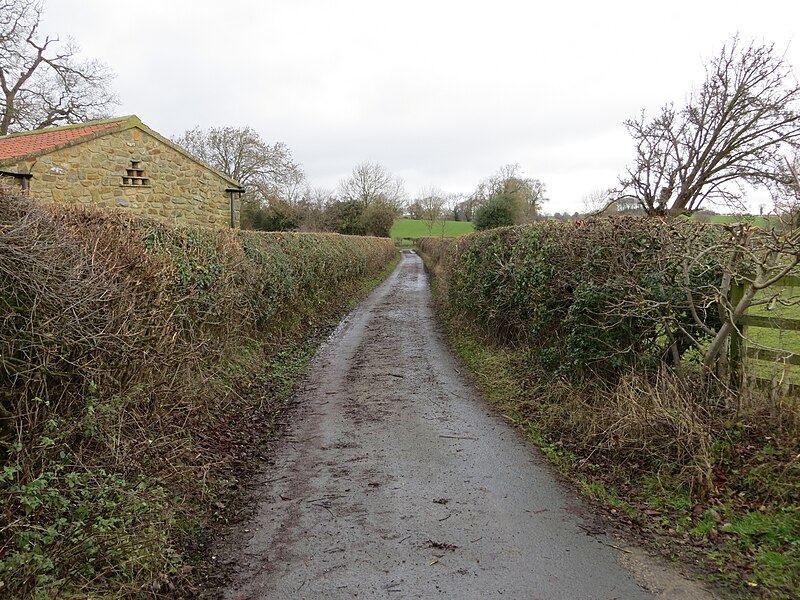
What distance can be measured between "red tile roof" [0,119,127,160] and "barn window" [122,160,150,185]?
1.05 meters

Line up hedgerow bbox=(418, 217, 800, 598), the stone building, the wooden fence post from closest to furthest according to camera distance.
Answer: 1. hedgerow bbox=(418, 217, 800, 598)
2. the wooden fence post
3. the stone building

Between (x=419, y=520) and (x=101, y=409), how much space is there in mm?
2479

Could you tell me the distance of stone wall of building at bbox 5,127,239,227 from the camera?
37.8ft

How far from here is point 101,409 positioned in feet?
11.4

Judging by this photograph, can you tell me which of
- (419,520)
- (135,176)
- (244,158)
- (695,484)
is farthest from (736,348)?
(244,158)

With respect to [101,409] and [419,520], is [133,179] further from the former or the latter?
[419,520]

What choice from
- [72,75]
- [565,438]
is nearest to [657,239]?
[565,438]

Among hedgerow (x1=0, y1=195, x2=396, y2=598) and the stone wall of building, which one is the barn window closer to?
the stone wall of building

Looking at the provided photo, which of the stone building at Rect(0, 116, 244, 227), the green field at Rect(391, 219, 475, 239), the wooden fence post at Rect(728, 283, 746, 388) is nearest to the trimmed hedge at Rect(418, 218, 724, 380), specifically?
the wooden fence post at Rect(728, 283, 746, 388)

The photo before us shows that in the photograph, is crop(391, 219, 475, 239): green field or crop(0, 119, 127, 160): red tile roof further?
crop(391, 219, 475, 239): green field

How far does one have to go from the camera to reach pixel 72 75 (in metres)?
28.6

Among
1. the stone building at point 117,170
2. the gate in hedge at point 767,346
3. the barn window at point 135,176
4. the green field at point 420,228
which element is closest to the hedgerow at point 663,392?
the gate in hedge at point 767,346

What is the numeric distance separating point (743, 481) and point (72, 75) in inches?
1425

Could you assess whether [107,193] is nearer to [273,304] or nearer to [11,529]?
[273,304]
